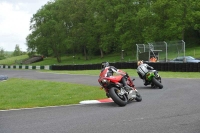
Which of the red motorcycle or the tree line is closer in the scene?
the red motorcycle

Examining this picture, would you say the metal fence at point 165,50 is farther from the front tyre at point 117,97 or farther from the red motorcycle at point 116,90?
the front tyre at point 117,97

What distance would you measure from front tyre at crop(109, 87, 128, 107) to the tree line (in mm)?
35690

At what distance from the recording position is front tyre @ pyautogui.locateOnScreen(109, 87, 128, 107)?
364 inches

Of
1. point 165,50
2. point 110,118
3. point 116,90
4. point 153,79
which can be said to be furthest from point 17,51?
point 110,118

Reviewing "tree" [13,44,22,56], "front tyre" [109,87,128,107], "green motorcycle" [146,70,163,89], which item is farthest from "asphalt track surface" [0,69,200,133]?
"tree" [13,44,22,56]

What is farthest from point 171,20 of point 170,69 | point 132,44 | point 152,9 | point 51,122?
point 51,122

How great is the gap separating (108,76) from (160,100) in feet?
6.95

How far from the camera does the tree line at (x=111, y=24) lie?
45031 mm

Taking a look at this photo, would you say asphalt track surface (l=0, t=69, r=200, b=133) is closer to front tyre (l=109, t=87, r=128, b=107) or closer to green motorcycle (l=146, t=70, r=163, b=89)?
front tyre (l=109, t=87, r=128, b=107)

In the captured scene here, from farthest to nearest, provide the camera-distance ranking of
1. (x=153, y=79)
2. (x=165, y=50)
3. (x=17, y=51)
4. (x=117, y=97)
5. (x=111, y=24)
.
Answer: (x=17, y=51) → (x=111, y=24) → (x=165, y=50) → (x=153, y=79) → (x=117, y=97)

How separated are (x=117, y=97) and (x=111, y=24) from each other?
48.3 metres

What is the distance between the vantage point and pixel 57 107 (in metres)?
9.76

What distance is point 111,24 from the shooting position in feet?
186

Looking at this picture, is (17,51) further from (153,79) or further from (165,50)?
(153,79)
